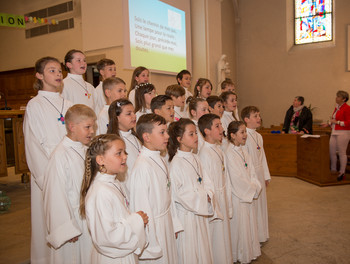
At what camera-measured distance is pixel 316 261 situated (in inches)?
122

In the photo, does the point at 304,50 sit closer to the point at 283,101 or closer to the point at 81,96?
the point at 283,101

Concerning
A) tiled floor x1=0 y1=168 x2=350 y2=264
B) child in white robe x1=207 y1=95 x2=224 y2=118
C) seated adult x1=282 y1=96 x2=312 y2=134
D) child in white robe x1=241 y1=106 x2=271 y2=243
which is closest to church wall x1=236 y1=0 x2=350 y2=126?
seated adult x1=282 y1=96 x2=312 y2=134

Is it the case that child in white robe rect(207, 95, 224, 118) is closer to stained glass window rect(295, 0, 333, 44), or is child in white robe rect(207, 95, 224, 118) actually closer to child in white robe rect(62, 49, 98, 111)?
child in white robe rect(62, 49, 98, 111)

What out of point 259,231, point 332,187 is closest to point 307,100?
point 332,187

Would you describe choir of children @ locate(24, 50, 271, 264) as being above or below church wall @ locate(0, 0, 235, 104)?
below

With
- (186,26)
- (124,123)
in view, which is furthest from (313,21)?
(124,123)

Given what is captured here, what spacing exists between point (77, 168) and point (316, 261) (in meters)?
2.47

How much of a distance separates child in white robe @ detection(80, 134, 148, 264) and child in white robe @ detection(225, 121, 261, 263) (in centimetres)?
148

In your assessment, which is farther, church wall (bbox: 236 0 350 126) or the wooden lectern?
church wall (bbox: 236 0 350 126)

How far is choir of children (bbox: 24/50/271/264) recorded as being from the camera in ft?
6.24

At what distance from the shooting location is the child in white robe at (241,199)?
10.3ft

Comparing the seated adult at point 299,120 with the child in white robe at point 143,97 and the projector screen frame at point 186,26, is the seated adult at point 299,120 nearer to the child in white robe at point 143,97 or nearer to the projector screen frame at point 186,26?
the projector screen frame at point 186,26

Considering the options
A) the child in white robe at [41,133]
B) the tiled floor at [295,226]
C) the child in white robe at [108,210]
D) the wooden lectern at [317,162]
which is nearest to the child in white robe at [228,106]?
the tiled floor at [295,226]

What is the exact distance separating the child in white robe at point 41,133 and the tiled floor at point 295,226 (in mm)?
466
